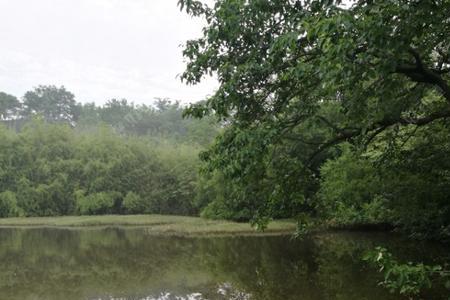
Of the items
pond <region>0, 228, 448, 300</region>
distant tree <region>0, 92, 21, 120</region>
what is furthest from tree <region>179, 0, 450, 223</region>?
distant tree <region>0, 92, 21, 120</region>

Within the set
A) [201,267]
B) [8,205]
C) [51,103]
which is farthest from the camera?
[51,103]

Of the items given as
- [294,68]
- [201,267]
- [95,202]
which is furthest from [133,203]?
[294,68]

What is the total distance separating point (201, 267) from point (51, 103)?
288 ft

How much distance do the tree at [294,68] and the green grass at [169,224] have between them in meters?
21.1

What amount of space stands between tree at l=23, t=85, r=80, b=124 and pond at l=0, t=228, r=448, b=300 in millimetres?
72048

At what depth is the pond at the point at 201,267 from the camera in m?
15.1

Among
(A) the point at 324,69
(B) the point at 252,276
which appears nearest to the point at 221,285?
(B) the point at 252,276

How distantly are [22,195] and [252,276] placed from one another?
139ft

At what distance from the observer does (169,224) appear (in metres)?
41.0

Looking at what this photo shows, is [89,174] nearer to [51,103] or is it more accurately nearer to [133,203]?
[133,203]

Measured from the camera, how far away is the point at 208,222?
39.1 metres

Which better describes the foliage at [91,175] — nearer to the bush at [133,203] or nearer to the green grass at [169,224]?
the bush at [133,203]

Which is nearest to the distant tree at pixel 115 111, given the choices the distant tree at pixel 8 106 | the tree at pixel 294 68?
the distant tree at pixel 8 106

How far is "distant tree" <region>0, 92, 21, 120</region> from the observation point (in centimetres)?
8981
